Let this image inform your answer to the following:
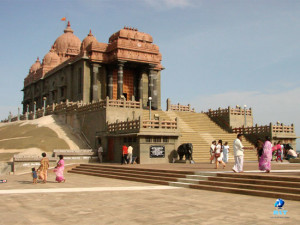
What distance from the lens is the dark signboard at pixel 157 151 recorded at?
27.5 meters

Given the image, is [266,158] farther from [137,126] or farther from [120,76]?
[120,76]

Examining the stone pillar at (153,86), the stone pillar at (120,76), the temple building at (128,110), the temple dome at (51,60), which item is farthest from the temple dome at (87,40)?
the temple dome at (51,60)

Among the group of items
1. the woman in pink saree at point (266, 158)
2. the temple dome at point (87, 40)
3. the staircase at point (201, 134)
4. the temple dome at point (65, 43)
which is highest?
the temple dome at point (65, 43)

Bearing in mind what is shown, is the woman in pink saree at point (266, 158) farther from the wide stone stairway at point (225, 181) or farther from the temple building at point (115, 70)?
the temple building at point (115, 70)

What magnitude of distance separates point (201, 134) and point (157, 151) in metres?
7.68

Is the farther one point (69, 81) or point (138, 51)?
point (69, 81)

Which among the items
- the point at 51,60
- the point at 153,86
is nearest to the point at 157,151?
the point at 153,86

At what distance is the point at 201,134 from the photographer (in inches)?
1340

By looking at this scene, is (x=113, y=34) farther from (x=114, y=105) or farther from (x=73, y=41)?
(x=73, y=41)

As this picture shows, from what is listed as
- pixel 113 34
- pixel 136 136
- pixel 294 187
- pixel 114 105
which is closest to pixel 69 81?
pixel 113 34

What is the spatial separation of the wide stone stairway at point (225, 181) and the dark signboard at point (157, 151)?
5.27 m

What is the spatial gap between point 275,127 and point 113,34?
23.8m

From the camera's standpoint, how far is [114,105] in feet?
111

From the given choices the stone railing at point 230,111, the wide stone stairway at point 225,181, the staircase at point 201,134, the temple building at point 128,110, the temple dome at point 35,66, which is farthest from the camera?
the temple dome at point 35,66
